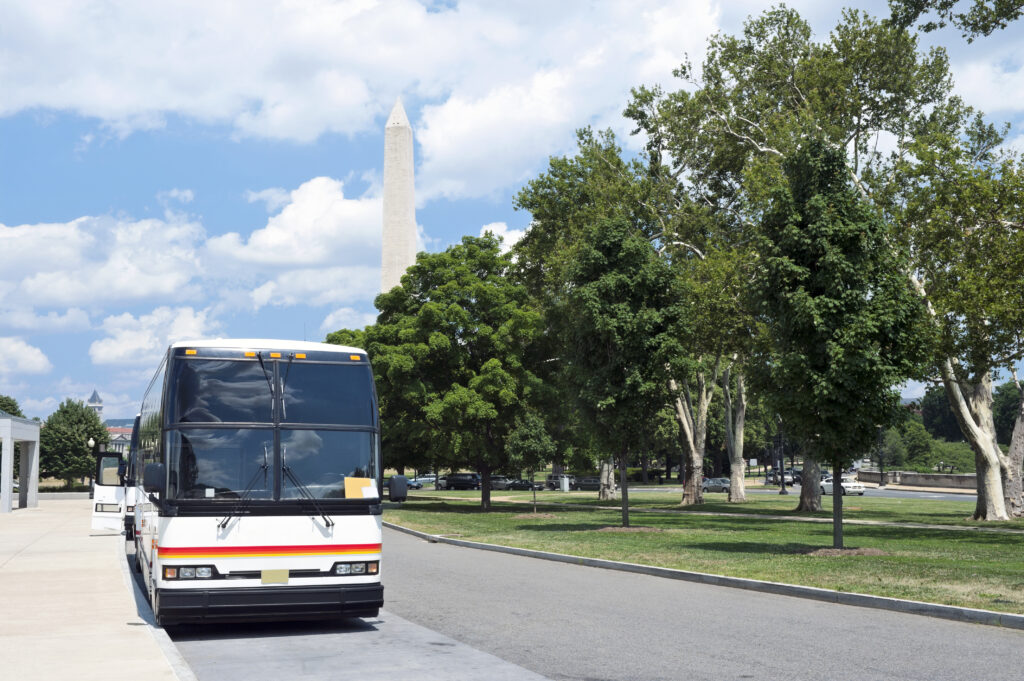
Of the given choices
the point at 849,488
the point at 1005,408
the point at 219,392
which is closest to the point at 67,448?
the point at 849,488

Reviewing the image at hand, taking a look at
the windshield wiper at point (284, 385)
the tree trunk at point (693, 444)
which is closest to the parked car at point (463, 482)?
the tree trunk at point (693, 444)

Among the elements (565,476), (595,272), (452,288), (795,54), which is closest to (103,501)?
(595,272)

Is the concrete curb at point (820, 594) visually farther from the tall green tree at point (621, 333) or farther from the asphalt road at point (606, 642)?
the tall green tree at point (621, 333)

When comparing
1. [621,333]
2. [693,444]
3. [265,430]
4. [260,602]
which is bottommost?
[260,602]

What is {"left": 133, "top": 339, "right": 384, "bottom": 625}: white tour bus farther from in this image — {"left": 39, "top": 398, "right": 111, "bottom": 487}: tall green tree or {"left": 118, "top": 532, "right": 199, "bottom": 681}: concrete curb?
{"left": 39, "top": 398, "right": 111, "bottom": 487}: tall green tree

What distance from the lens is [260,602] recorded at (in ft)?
33.4

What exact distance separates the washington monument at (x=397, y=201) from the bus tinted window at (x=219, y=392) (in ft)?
133

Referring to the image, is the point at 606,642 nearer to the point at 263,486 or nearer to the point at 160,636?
the point at 263,486

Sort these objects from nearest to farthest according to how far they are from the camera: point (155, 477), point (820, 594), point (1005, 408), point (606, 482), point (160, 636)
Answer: point (160, 636)
point (155, 477)
point (820, 594)
point (606, 482)
point (1005, 408)

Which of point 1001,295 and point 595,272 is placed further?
point 595,272

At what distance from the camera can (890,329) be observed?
18.8 m

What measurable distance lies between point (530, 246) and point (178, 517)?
39.7m

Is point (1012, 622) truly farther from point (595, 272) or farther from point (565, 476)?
point (565, 476)

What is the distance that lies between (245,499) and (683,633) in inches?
190
